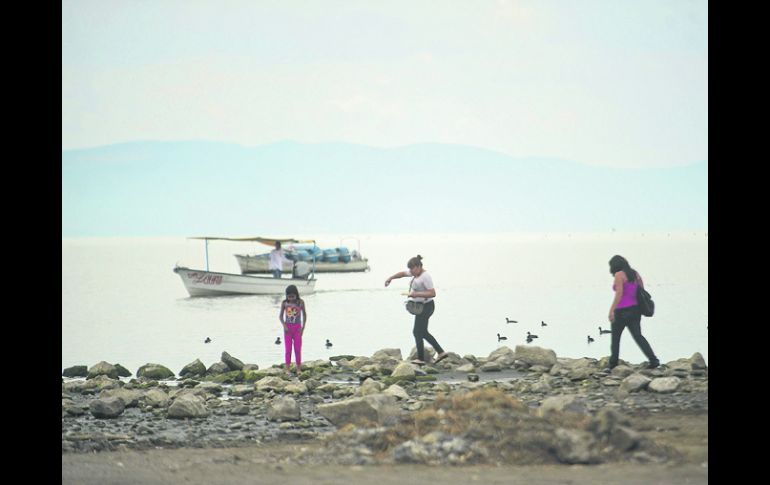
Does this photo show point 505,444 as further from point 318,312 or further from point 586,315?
point 318,312

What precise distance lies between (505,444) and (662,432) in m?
2.04

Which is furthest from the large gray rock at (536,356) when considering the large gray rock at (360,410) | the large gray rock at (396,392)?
the large gray rock at (360,410)

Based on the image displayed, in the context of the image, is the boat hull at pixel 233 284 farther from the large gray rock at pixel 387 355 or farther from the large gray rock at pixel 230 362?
the large gray rock at pixel 230 362

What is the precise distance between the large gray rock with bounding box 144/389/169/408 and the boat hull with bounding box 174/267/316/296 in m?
34.2

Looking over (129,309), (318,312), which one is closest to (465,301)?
(318,312)

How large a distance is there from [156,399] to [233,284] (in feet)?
131

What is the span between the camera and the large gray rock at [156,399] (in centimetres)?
1602

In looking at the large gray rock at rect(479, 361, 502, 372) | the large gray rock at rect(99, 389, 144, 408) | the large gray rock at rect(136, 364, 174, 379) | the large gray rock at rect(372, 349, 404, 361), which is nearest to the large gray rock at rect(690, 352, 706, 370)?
the large gray rock at rect(479, 361, 502, 372)

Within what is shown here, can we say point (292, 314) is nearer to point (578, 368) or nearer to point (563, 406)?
point (578, 368)

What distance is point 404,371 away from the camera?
18109mm

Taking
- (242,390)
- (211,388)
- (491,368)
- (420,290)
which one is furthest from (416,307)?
(211,388)

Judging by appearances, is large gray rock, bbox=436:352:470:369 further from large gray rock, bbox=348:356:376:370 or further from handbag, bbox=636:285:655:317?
handbag, bbox=636:285:655:317

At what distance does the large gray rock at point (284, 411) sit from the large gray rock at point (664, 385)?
490 centimetres

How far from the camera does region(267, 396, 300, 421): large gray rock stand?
14.6 meters
